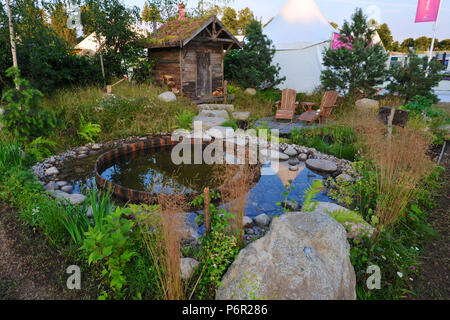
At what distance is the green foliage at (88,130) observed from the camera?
22.6 ft

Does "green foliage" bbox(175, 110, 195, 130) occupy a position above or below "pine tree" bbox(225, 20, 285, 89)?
below

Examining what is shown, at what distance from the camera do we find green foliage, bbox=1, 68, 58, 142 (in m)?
4.66

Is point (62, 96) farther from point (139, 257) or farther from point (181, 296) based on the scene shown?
point (181, 296)

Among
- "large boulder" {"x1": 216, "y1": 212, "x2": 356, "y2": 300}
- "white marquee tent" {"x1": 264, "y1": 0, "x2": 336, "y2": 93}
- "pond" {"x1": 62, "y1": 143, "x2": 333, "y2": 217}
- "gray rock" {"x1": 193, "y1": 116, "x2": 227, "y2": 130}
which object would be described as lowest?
"pond" {"x1": 62, "y1": 143, "x2": 333, "y2": 217}

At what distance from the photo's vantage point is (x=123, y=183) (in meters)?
→ 5.14

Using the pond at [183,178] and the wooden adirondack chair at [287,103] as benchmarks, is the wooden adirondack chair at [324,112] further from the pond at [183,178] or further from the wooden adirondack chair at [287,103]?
the pond at [183,178]

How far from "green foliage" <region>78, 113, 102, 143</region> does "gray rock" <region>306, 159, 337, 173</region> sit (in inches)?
199

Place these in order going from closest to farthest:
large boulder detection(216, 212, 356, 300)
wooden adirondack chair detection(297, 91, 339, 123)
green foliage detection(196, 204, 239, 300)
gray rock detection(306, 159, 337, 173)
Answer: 1. large boulder detection(216, 212, 356, 300)
2. green foliage detection(196, 204, 239, 300)
3. gray rock detection(306, 159, 337, 173)
4. wooden adirondack chair detection(297, 91, 339, 123)

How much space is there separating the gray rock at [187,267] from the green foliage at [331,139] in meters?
4.68

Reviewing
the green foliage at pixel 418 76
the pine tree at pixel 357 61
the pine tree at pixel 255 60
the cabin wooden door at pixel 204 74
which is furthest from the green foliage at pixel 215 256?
the pine tree at pixel 255 60

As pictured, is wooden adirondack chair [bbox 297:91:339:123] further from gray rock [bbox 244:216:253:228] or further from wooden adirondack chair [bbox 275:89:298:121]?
gray rock [bbox 244:216:253:228]

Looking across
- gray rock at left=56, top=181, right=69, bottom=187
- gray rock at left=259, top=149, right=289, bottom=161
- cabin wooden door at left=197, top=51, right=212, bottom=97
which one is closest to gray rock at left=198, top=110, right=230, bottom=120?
A: cabin wooden door at left=197, top=51, right=212, bottom=97

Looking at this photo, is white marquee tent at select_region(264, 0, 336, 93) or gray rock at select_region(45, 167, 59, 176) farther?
white marquee tent at select_region(264, 0, 336, 93)

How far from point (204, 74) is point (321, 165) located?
292 inches
